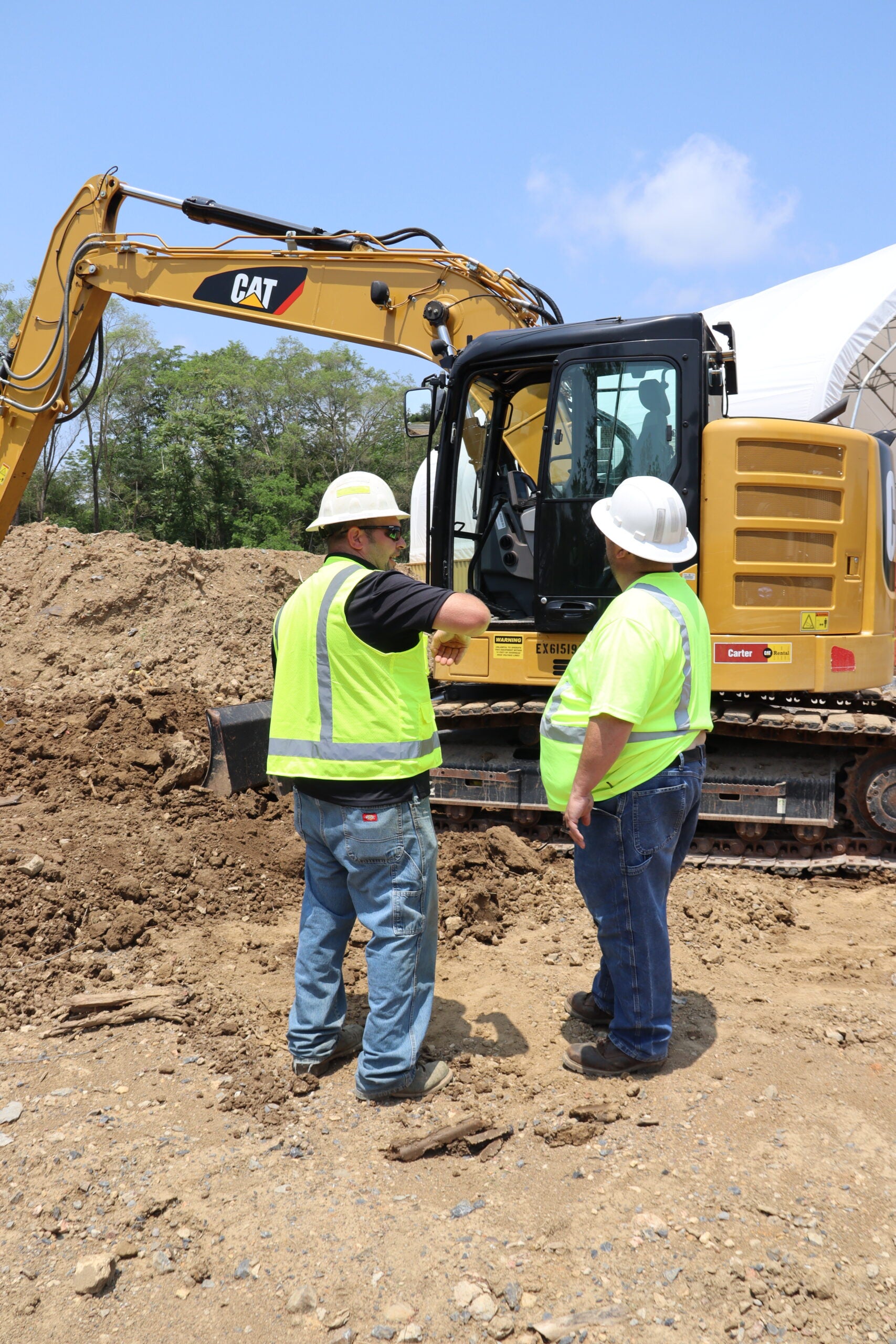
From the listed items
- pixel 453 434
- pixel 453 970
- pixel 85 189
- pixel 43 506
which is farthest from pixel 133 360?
pixel 453 970

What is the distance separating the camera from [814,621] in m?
5.64

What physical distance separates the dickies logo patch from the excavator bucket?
9.47 ft

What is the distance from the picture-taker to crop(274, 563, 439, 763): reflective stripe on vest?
10.7ft

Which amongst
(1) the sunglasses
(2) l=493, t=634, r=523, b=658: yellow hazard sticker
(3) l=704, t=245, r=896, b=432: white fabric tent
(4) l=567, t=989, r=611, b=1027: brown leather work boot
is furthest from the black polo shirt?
(3) l=704, t=245, r=896, b=432: white fabric tent

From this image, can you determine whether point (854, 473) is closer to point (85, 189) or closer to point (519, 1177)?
point (519, 1177)

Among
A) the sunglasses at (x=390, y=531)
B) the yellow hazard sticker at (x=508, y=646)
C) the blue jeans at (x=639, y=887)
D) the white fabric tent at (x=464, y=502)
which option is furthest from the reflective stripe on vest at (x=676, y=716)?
the white fabric tent at (x=464, y=502)

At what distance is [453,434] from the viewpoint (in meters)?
6.11

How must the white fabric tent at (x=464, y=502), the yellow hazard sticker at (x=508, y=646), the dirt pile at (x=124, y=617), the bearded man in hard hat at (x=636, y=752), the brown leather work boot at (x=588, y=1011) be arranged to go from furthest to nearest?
1. the dirt pile at (x=124, y=617)
2. the white fabric tent at (x=464, y=502)
3. the yellow hazard sticker at (x=508, y=646)
4. the brown leather work boot at (x=588, y=1011)
5. the bearded man in hard hat at (x=636, y=752)

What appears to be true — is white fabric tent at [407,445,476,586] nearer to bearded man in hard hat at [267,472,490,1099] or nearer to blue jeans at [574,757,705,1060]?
bearded man in hard hat at [267,472,490,1099]

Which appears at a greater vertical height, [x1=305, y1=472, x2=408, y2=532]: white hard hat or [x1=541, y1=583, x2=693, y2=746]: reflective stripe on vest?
[x1=305, y1=472, x2=408, y2=532]: white hard hat

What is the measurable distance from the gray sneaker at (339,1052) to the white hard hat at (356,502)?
183 centimetres

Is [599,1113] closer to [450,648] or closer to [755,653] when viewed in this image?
[450,648]

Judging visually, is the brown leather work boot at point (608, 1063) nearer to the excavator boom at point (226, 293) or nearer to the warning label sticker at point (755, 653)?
the warning label sticker at point (755, 653)

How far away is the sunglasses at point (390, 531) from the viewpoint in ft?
11.1
